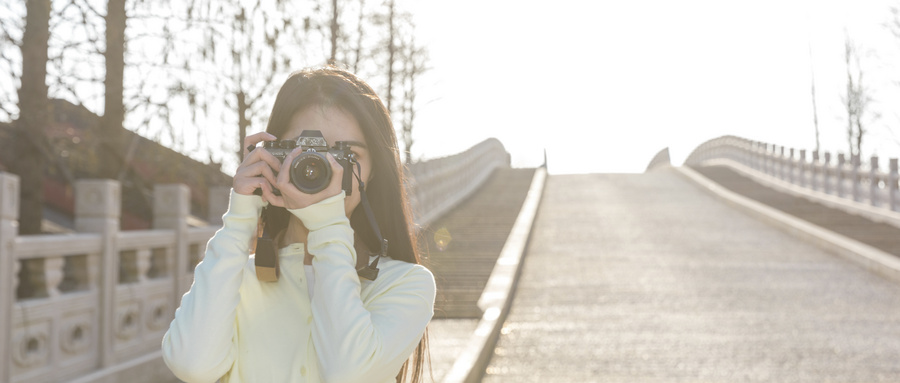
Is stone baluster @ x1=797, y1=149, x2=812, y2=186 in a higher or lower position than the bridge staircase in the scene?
higher

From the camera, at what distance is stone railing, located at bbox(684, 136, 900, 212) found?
19188 mm

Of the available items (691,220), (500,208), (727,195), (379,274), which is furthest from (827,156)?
(379,274)

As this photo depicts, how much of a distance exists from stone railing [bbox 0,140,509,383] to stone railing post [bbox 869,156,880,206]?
571 inches

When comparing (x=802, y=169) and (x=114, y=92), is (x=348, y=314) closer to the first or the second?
(x=114, y=92)

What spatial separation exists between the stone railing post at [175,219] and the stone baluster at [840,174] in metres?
17.1

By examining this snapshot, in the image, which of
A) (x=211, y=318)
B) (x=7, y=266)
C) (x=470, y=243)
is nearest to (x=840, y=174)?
(x=470, y=243)

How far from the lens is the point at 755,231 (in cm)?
1705

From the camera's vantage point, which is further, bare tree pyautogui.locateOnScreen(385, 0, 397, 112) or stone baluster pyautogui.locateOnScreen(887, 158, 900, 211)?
bare tree pyautogui.locateOnScreen(385, 0, 397, 112)

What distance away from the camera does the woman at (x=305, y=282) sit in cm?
198

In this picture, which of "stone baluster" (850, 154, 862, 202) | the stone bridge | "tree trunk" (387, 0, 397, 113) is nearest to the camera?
the stone bridge

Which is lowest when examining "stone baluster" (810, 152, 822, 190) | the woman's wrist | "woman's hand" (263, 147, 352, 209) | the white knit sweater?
the white knit sweater

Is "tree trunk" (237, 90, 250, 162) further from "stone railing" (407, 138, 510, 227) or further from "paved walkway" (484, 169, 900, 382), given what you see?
"stone railing" (407, 138, 510, 227)

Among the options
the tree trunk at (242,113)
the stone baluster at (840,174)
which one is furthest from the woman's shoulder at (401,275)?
the stone baluster at (840,174)

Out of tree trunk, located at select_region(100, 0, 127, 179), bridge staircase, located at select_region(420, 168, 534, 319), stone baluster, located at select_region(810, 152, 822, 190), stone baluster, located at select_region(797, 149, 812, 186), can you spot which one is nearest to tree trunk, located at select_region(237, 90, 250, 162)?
→ tree trunk, located at select_region(100, 0, 127, 179)
